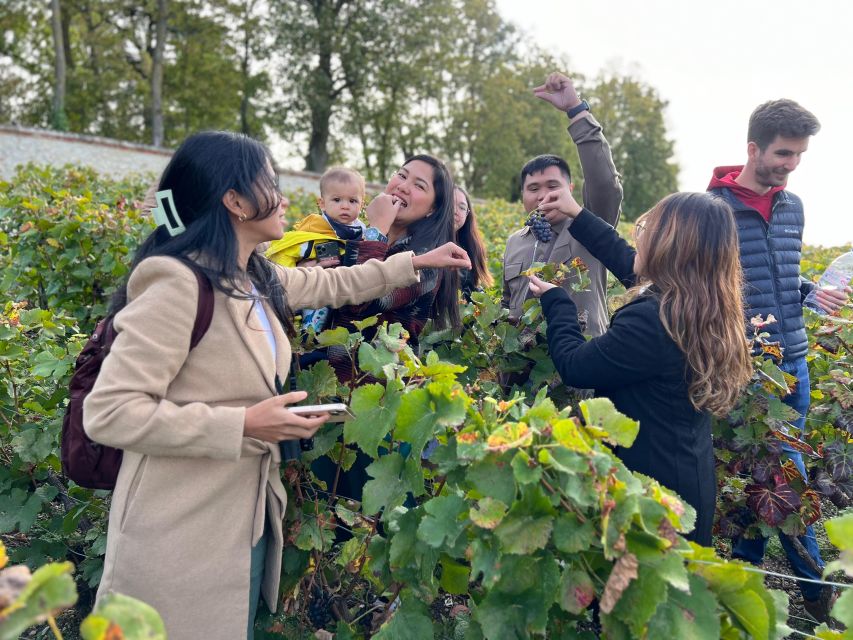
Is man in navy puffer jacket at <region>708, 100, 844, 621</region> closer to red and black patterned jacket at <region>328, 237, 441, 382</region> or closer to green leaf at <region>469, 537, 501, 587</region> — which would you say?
red and black patterned jacket at <region>328, 237, 441, 382</region>

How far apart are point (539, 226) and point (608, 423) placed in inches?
64.5

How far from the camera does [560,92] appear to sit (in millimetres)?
3113

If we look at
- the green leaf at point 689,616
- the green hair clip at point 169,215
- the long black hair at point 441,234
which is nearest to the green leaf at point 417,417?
the green leaf at point 689,616

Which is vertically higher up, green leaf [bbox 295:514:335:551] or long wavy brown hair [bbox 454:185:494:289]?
long wavy brown hair [bbox 454:185:494:289]

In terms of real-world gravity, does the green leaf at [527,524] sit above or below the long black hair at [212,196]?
below

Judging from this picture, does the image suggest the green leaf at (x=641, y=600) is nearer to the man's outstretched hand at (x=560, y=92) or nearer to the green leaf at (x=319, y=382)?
the green leaf at (x=319, y=382)

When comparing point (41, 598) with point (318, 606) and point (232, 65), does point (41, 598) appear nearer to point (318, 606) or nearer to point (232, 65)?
point (318, 606)

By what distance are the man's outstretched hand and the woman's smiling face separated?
0.56 metres

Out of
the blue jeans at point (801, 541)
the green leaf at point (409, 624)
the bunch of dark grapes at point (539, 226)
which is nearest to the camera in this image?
the green leaf at point (409, 624)

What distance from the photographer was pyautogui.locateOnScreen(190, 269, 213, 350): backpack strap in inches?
67.0

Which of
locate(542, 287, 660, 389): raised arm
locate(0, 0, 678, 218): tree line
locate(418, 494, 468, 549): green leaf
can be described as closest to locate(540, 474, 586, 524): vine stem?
locate(418, 494, 468, 549): green leaf

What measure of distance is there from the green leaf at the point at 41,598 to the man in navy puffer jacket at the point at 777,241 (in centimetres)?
292

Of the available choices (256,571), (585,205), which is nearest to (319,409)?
(256,571)

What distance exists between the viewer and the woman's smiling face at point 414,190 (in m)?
3.04
